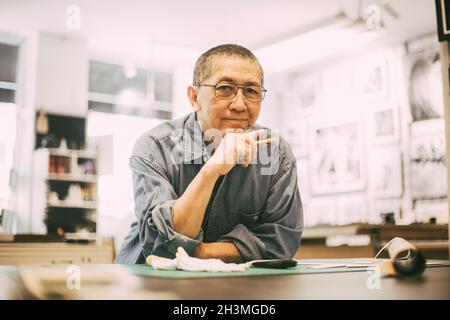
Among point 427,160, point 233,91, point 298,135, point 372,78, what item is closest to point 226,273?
point 233,91

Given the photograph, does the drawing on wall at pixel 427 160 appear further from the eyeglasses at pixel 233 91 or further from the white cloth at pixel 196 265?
the white cloth at pixel 196 265

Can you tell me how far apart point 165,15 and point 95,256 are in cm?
198

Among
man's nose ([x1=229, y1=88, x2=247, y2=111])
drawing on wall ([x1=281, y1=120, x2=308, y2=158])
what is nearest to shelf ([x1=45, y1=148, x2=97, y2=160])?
drawing on wall ([x1=281, y1=120, x2=308, y2=158])

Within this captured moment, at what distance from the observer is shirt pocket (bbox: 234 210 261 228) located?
1.37 meters

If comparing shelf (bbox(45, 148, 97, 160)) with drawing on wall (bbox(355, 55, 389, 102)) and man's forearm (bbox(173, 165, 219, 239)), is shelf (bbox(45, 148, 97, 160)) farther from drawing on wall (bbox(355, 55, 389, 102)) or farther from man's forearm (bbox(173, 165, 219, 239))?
man's forearm (bbox(173, 165, 219, 239))

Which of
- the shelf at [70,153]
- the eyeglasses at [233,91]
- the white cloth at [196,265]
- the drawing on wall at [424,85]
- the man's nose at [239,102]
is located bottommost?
the white cloth at [196,265]

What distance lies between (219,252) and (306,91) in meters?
4.32

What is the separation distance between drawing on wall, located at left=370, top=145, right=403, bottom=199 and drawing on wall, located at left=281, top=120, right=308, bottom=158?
0.82m

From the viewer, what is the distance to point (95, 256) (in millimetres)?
4000

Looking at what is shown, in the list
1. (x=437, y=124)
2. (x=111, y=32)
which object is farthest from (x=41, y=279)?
(x=437, y=124)

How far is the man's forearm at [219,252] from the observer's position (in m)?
1.20

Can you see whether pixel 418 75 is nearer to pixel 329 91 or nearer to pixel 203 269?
pixel 329 91

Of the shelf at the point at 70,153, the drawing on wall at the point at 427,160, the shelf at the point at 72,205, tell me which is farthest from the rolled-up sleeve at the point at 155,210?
the drawing on wall at the point at 427,160

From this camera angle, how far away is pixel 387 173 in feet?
17.1
